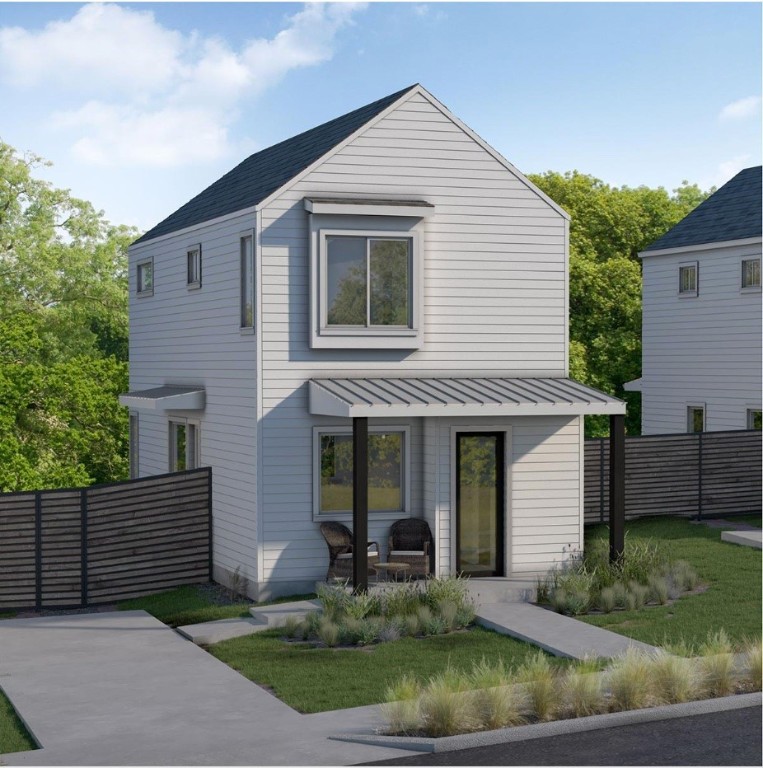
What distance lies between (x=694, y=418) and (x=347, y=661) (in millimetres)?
18320

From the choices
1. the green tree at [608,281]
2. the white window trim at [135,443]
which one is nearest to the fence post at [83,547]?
the white window trim at [135,443]

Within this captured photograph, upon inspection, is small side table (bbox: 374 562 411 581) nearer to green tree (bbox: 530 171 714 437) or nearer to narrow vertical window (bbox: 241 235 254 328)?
narrow vertical window (bbox: 241 235 254 328)

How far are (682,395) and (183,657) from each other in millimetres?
18864

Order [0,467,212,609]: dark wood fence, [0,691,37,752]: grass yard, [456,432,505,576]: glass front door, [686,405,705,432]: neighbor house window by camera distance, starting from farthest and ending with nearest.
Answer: [686,405,705,432]: neighbor house window → [456,432,505,576]: glass front door → [0,467,212,609]: dark wood fence → [0,691,37,752]: grass yard

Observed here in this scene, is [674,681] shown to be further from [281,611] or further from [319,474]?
[319,474]

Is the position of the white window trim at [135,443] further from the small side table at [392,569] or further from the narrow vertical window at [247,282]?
the small side table at [392,569]

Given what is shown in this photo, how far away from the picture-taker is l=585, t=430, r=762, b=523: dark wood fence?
24.8m

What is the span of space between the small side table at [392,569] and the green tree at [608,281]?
2410 centimetres

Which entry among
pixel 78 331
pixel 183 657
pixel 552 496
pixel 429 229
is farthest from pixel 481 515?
pixel 78 331

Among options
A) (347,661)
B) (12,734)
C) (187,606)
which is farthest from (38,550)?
(12,734)

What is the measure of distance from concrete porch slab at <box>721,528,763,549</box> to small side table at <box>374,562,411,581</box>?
22.7 feet

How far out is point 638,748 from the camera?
11.3 metres

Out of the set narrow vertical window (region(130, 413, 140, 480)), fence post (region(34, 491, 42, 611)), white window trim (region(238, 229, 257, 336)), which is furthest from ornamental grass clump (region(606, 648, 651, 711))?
narrow vertical window (region(130, 413, 140, 480))

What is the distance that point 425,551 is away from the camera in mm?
19188
